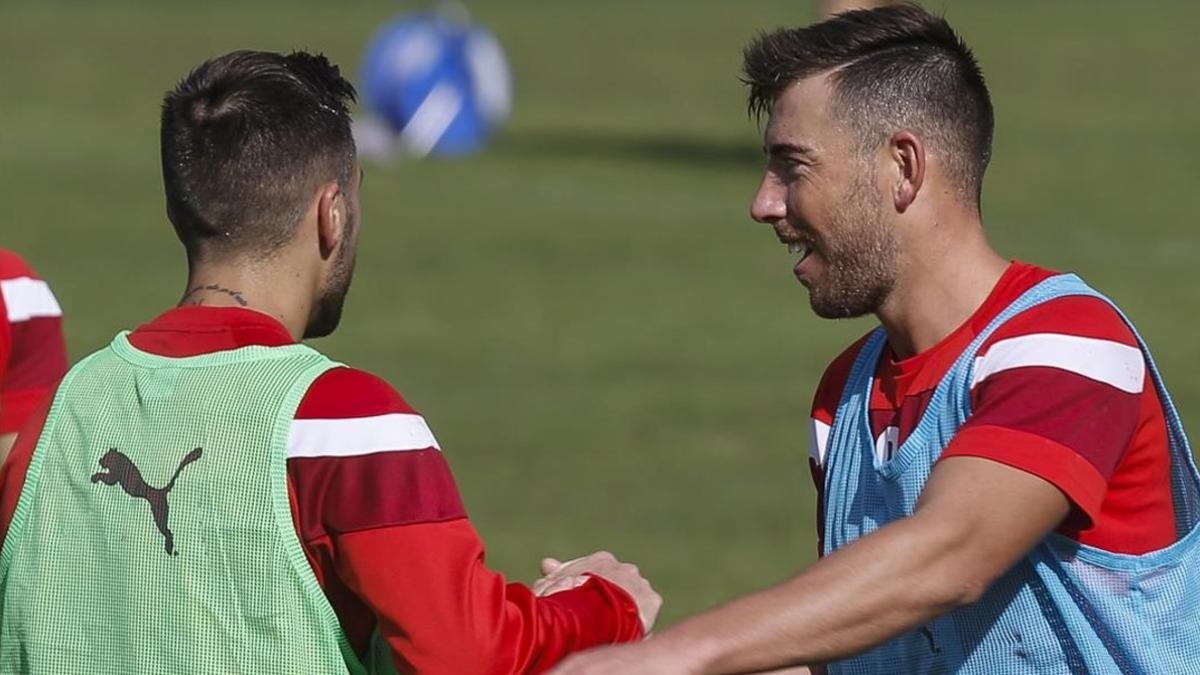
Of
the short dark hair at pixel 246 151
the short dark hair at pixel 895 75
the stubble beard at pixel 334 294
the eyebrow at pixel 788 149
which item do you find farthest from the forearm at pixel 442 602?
the short dark hair at pixel 895 75

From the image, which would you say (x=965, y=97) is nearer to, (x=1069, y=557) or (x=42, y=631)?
(x=1069, y=557)

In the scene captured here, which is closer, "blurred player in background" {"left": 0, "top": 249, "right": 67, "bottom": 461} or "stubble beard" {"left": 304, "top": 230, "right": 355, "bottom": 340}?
"stubble beard" {"left": 304, "top": 230, "right": 355, "bottom": 340}

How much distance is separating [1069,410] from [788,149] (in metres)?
0.82

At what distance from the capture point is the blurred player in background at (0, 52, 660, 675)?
3.89 meters

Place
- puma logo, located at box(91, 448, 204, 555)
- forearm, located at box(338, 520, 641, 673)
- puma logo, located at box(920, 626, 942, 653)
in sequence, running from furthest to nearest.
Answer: puma logo, located at box(920, 626, 942, 653)
puma logo, located at box(91, 448, 204, 555)
forearm, located at box(338, 520, 641, 673)

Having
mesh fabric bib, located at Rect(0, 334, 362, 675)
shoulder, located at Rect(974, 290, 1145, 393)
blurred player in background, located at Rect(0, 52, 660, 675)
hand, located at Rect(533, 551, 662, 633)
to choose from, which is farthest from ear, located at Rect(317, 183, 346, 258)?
shoulder, located at Rect(974, 290, 1145, 393)

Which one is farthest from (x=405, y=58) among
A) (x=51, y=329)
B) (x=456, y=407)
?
(x=51, y=329)

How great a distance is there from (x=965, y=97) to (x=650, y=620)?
45.1 inches

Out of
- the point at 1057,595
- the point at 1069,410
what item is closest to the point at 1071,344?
the point at 1069,410

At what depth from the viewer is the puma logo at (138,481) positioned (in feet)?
13.1

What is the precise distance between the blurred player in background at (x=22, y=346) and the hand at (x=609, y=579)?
→ 196cm

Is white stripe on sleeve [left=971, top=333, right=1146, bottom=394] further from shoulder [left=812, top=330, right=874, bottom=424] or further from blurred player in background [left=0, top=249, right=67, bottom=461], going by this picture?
blurred player in background [left=0, top=249, right=67, bottom=461]

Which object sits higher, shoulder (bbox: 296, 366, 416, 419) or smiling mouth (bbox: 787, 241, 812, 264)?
smiling mouth (bbox: 787, 241, 812, 264)

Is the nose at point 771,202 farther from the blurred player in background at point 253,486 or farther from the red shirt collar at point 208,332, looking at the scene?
the red shirt collar at point 208,332
